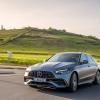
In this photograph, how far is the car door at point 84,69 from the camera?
16.8 meters

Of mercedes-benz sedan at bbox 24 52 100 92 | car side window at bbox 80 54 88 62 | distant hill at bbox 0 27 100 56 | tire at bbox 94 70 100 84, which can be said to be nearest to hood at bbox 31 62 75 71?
mercedes-benz sedan at bbox 24 52 100 92

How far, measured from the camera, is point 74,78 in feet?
53.2

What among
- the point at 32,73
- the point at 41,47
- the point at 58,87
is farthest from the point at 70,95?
the point at 41,47

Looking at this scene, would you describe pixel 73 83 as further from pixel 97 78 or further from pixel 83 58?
pixel 97 78

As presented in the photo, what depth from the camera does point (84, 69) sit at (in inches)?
679

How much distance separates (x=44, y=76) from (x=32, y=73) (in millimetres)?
505

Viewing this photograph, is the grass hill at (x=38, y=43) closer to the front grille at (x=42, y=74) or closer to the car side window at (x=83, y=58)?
the car side window at (x=83, y=58)

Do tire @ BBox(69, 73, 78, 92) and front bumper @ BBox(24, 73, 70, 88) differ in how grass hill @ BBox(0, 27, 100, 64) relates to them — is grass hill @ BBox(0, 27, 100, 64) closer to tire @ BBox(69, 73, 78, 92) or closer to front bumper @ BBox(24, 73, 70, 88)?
tire @ BBox(69, 73, 78, 92)

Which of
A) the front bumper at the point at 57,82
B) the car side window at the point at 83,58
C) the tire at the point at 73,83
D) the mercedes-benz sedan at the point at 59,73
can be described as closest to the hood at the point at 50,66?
the mercedes-benz sedan at the point at 59,73

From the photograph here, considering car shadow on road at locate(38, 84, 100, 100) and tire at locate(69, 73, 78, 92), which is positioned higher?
tire at locate(69, 73, 78, 92)

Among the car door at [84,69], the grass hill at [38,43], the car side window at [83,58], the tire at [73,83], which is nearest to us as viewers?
the tire at [73,83]

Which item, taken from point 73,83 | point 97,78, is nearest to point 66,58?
point 73,83

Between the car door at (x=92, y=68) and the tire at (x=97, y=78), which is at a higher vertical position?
the car door at (x=92, y=68)

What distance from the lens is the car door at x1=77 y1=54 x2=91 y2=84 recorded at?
1683 cm
